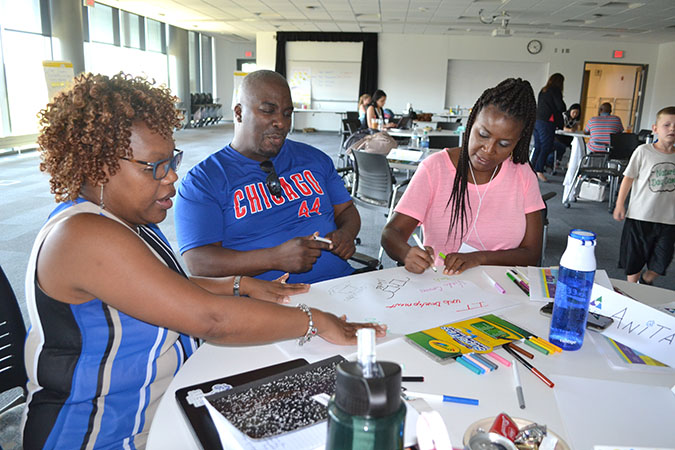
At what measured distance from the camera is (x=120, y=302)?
0.92m

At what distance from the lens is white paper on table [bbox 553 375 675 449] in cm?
82

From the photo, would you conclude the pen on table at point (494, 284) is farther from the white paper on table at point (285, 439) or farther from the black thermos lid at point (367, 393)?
the black thermos lid at point (367, 393)

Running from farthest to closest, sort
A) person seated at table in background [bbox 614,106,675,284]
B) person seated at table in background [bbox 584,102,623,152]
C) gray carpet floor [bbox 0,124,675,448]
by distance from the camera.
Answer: person seated at table in background [bbox 584,102,623,152], gray carpet floor [bbox 0,124,675,448], person seated at table in background [bbox 614,106,675,284]

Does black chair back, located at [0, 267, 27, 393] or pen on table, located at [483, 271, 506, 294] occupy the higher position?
pen on table, located at [483, 271, 506, 294]

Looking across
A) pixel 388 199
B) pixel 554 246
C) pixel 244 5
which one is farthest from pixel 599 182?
pixel 244 5

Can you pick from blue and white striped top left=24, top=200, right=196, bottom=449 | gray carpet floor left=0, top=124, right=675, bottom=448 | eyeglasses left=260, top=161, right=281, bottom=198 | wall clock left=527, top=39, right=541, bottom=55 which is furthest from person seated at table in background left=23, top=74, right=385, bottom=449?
wall clock left=527, top=39, right=541, bottom=55

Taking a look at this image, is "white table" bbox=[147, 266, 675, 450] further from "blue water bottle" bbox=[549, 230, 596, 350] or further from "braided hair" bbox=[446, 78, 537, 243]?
"braided hair" bbox=[446, 78, 537, 243]

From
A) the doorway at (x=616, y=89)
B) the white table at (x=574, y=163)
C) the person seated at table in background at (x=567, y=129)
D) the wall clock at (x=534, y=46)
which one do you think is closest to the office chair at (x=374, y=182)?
the white table at (x=574, y=163)

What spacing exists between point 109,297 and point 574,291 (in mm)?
1014

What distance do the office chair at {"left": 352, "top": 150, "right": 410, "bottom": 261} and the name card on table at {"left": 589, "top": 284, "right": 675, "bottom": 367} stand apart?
2.71m

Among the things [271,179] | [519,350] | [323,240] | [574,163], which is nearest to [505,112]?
[323,240]

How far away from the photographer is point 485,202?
1994mm

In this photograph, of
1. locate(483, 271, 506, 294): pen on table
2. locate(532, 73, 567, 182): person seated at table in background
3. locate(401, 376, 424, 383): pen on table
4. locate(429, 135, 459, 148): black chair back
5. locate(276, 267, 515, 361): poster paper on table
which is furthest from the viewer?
locate(532, 73, 567, 182): person seated at table in background

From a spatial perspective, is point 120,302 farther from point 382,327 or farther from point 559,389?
point 559,389
